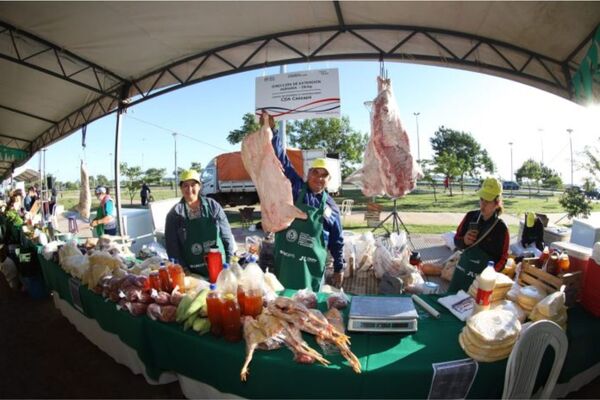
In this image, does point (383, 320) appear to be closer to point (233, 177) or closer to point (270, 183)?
point (270, 183)

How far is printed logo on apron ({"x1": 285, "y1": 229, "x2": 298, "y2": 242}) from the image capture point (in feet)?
9.59

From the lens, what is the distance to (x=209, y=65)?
518 centimetres

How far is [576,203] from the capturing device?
32.3 ft

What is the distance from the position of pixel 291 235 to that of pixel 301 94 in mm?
2726

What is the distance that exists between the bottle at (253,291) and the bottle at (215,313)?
0.16 metres

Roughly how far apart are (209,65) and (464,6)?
371 cm

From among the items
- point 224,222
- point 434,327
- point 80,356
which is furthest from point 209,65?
point 434,327

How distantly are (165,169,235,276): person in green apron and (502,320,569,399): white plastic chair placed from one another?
7.61ft

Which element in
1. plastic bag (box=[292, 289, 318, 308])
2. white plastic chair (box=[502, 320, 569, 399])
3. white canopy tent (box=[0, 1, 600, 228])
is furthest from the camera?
white canopy tent (box=[0, 1, 600, 228])

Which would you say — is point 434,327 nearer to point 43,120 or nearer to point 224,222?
point 224,222

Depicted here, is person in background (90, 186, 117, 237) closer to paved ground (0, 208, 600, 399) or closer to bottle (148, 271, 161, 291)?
paved ground (0, 208, 600, 399)

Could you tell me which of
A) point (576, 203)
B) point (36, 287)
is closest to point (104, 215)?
point (36, 287)

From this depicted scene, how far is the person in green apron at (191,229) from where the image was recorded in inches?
118

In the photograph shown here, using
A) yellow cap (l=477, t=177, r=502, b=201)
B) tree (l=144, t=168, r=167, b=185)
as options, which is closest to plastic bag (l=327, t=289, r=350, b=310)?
yellow cap (l=477, t=177, r=502, b=201)
